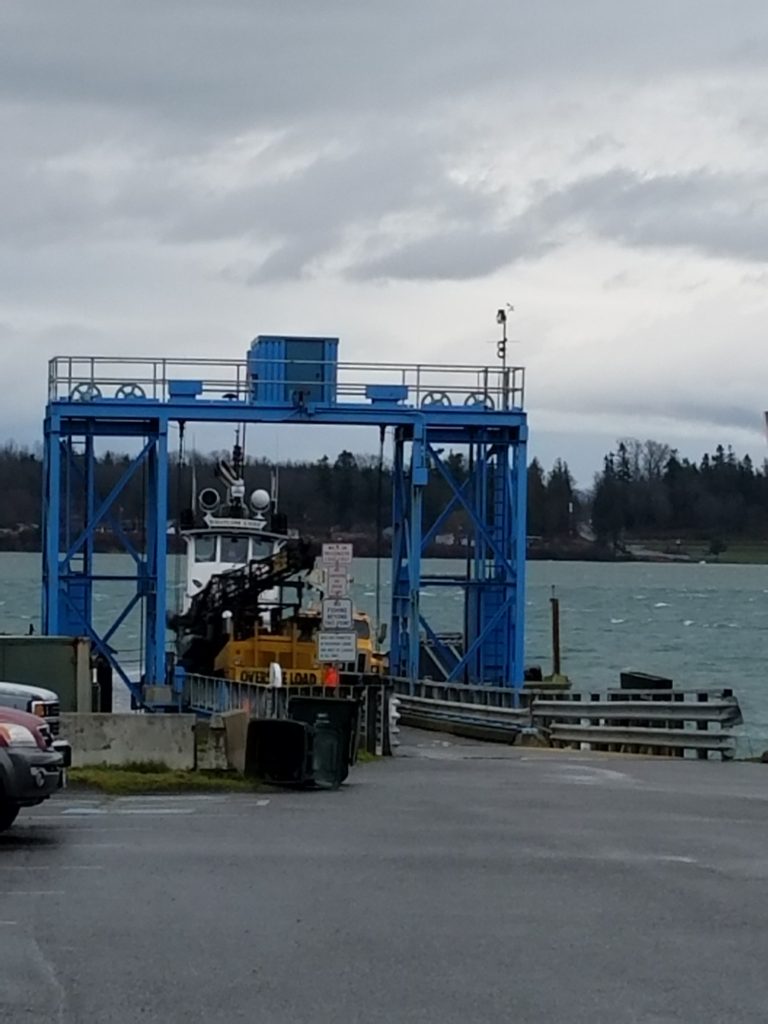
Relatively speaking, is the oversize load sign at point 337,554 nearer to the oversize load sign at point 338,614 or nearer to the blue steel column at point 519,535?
the oversize load sign at point 338,614

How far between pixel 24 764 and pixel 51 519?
868 inches

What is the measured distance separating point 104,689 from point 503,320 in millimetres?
11930

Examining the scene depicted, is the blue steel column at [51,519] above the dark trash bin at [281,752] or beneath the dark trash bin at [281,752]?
above

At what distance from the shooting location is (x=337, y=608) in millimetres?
27500

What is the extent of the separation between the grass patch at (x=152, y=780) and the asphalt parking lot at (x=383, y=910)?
62 centimetres

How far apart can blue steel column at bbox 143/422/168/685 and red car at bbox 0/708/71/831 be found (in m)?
20.3

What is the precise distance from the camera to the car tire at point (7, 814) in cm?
1505

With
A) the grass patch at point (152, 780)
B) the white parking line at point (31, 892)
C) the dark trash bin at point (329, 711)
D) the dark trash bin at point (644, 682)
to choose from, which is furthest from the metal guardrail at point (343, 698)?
the white parking line at point (31, 892)

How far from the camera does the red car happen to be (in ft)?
48.9

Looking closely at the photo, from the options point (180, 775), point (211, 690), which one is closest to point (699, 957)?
point (180, 775)

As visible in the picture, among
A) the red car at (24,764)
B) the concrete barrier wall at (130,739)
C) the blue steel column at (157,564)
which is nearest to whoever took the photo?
the red car at (24,764)

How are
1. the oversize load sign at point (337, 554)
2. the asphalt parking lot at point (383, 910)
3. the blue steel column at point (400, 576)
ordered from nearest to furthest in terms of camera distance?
the asphalt parking lot at point (383, 910) → the oversize load sign at point (337, 554) → the blue steel column at point (400, 576)

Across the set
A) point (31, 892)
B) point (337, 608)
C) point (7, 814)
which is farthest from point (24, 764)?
point (337, 608)

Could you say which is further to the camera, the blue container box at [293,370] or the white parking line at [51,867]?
the blue container box at [293,370]
